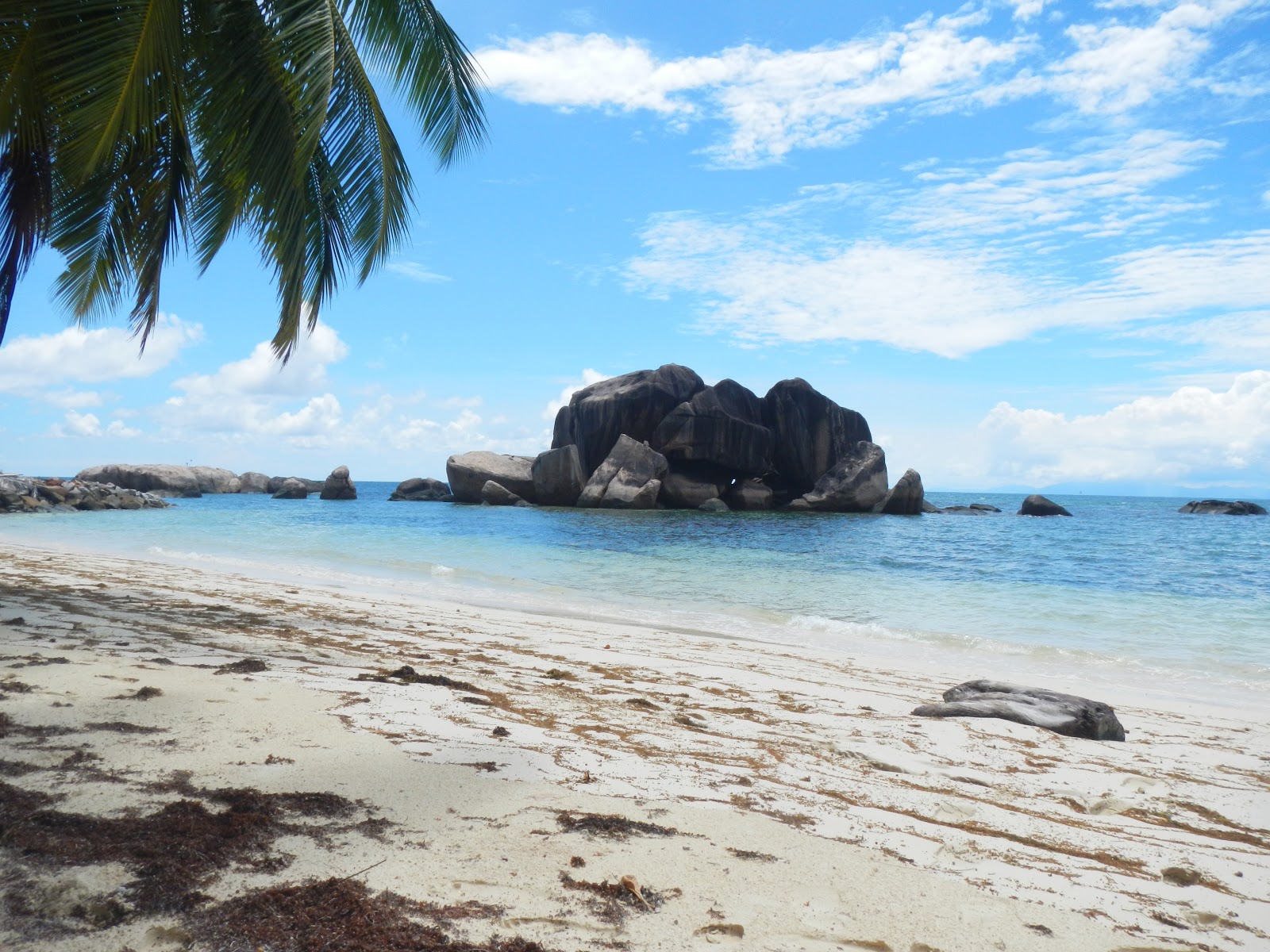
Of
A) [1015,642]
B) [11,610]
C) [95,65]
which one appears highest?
[95,65]

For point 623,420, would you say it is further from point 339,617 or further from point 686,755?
point 686,755

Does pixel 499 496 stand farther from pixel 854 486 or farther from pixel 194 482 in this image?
pixel 194 482

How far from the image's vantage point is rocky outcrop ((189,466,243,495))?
2539 inches

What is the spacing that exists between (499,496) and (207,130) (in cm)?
4015

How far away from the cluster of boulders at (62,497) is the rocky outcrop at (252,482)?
95.3ft

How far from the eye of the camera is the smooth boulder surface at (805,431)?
47438mm

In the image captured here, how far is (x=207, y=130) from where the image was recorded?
7344mm

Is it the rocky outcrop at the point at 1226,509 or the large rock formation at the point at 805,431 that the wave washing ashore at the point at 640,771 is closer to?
the large rock formation at the point at 805,431

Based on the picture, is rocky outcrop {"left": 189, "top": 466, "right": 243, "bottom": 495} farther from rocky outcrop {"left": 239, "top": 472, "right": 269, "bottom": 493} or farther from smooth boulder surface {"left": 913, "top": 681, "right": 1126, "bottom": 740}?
smooth boulder surface {"left": 913, "top": 681, "right": 1126, "bottom": 740}

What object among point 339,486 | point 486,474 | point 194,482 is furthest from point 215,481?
point 486,474

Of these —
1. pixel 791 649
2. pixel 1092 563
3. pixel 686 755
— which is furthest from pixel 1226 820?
pixel 1092 563

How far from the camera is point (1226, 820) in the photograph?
3699 mm

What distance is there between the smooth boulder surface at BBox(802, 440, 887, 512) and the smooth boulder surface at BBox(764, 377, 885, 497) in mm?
1635

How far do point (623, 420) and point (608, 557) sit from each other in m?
27.8
